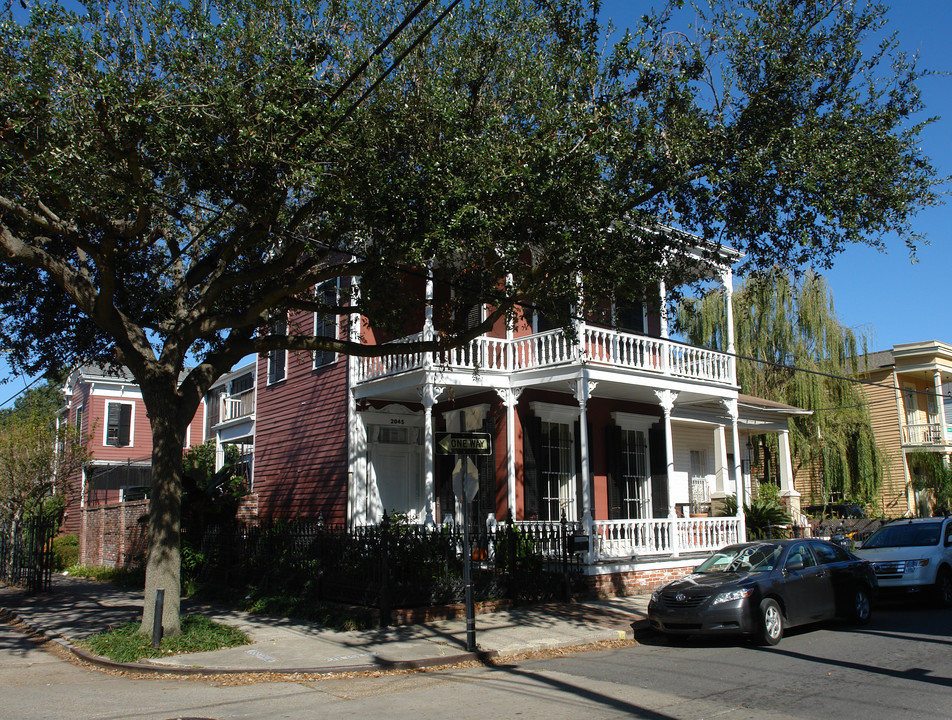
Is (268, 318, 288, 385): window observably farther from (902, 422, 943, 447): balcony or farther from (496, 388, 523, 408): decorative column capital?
(902, 422, 943, 447): balcony

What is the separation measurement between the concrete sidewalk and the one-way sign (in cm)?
268

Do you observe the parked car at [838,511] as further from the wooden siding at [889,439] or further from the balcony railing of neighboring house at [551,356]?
the balcony railing of neighboring house at [551,356]

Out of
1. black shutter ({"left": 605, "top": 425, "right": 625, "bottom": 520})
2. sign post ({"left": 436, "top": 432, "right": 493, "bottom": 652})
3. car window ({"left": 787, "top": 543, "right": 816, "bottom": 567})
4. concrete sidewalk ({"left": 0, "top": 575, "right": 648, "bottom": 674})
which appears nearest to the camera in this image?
concrete sidewalk ({"left": 0, "top": 575, "right": 648, "bottom": 674})

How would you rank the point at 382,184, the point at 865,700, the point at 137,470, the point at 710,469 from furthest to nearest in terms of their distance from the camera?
the point at 137,470 → the point at 710,469 → the point at 382,184 → the point at 865,700

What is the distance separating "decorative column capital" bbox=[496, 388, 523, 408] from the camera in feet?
59.9

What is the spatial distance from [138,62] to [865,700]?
11.9m

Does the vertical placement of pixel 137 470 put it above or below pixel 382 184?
below

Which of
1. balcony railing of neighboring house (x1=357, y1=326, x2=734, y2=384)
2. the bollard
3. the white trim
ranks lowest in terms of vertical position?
the bollard

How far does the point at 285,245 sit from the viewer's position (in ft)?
47.2

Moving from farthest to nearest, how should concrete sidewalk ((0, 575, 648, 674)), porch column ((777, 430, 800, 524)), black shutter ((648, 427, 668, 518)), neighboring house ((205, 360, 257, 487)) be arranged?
neighboring house ((205, 360, 257, 487)), porch column ((777, 430, 800, 524)), black shutter ((648, 427, 668, 518)), concrete sidewalk ((0, 575, 648, 674))

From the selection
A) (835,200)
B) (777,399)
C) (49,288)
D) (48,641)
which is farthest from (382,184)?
(777,399)

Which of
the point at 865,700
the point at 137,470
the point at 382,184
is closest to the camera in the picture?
the point at 865,700

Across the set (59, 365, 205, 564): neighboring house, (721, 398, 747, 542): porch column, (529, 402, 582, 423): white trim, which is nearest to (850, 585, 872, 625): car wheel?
(721, 398, 747, 542): porch column

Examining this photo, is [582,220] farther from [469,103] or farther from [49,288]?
[49,288]
